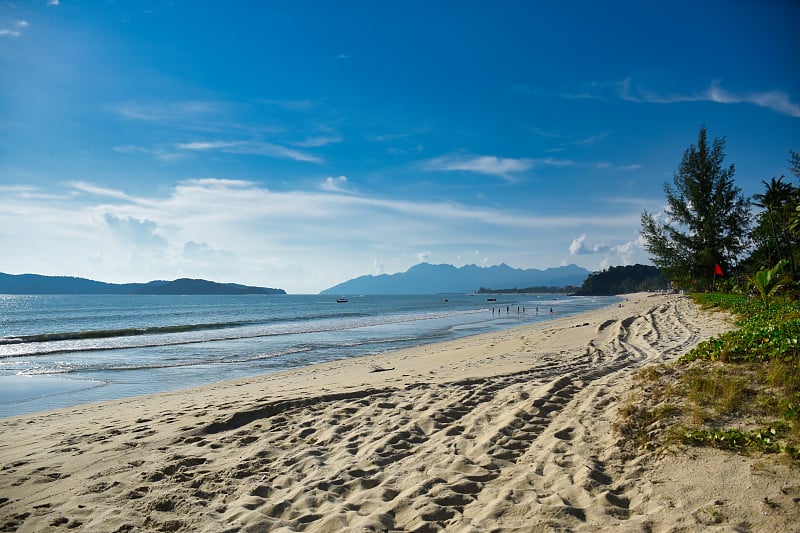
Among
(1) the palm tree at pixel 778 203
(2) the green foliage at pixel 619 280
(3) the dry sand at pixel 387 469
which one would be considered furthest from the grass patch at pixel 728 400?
(2) the green foliage at pixel 619 280

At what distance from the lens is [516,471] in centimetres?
446

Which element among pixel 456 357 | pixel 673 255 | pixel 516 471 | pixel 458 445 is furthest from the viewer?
pixel 673 255

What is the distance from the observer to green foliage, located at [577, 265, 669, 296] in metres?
176

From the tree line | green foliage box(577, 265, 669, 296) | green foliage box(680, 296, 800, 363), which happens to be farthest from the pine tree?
green foliage box(577, 265, 669, 296)

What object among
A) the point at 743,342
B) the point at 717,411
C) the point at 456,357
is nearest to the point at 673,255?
the point at 456,357

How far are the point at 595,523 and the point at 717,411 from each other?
8.26 feet

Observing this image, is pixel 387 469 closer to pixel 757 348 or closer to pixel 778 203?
pixel 757 348

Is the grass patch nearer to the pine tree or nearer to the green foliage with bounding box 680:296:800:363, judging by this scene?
the green foliage with bounding box 680:296:800:363

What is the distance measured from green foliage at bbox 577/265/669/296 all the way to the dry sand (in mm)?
184929

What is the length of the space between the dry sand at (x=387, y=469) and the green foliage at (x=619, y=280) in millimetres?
184929

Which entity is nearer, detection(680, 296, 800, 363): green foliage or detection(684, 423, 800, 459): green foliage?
detection(684, 423, 800, 459): green foliage

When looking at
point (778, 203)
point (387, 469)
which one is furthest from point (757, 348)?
point (778, 203)

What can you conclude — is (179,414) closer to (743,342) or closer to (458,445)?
(458,445)

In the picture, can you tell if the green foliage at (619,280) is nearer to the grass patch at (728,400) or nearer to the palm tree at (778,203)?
the palm tree at (778,203)
